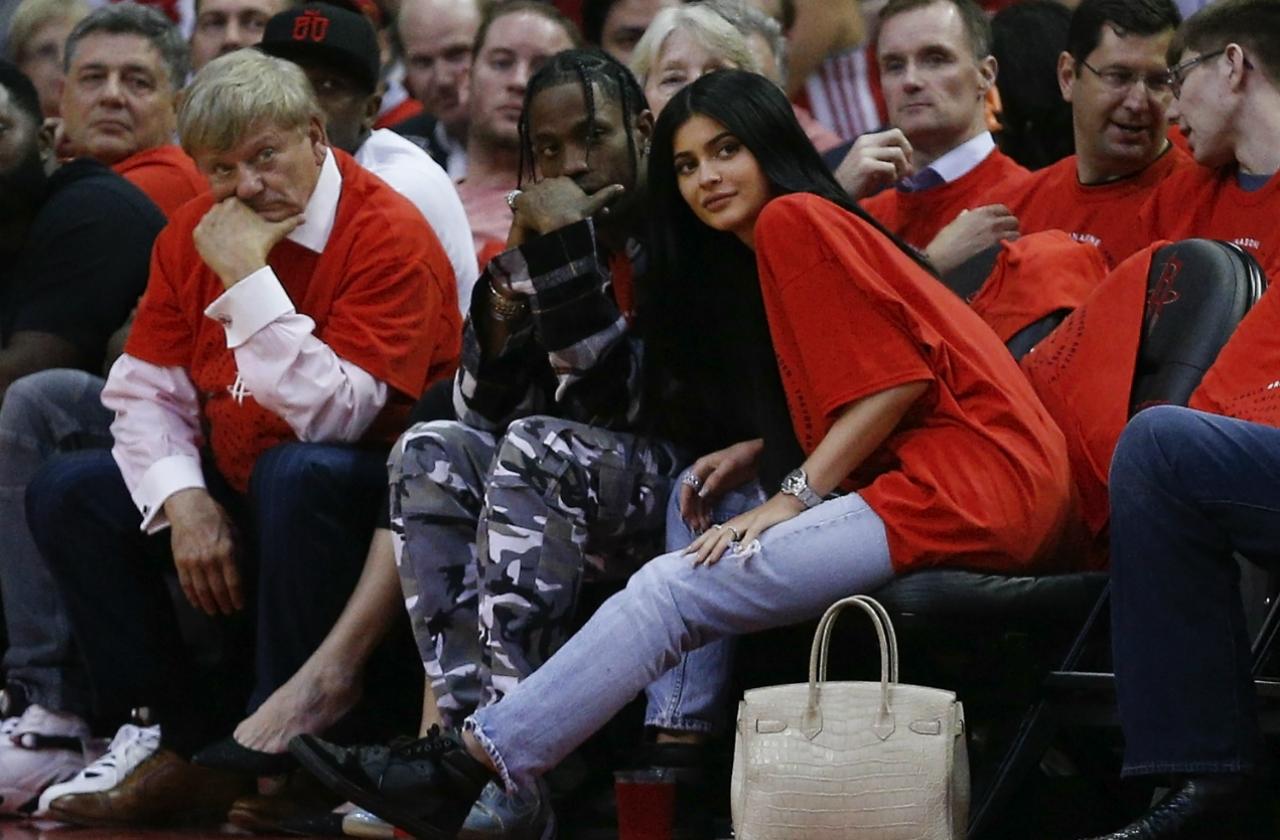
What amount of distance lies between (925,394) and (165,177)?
2.65 meters

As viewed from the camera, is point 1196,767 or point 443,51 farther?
point 443,51

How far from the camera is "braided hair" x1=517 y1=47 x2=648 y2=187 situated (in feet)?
14.7

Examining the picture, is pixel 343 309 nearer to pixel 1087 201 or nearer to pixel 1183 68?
pixel 1087 201

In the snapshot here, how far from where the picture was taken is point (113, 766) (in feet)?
16.4

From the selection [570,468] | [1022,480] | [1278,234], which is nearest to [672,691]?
[570,468]

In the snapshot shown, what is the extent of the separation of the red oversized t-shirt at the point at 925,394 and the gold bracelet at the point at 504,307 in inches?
23.5

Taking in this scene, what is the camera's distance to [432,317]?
4.95 metres

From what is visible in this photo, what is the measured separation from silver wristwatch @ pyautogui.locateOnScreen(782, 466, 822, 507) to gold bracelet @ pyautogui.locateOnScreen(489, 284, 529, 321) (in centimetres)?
77

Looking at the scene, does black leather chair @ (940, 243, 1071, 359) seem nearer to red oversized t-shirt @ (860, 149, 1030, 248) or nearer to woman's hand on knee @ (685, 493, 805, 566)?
red oversized t-shirt @ (860, 149, 1030, 248)

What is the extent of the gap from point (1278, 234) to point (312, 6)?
2.53 m

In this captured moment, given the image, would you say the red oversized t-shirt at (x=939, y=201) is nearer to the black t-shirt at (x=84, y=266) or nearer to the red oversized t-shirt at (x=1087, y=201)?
the red oversized t-shirt at (x=1087, y=201)

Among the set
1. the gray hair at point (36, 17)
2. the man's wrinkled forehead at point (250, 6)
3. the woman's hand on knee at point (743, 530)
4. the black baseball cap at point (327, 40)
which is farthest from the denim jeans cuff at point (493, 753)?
the gray hair at point (36, 17)

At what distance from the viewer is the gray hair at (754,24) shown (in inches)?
213

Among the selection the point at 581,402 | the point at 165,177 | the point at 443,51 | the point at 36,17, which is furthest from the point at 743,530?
the point at 36,17
